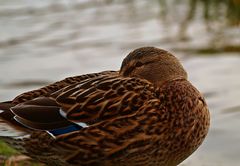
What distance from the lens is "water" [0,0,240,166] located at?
889 cm

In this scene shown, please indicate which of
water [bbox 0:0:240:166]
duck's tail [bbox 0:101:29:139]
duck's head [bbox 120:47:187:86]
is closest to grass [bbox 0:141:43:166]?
duck's tail [bbox 0:101:29:139]

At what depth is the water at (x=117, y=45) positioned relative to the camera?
889 centimetres

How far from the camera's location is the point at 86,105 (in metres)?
5.33

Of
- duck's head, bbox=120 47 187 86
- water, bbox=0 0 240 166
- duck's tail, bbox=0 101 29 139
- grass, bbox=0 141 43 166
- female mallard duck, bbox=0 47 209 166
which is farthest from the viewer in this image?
water, bbox=0 0 240 166

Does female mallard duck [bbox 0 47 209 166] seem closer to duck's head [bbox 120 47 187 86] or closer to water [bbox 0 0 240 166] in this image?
duck's head [bbox 120 47 187 86]

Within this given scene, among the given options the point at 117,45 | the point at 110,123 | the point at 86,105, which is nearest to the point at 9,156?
the point at 86,105

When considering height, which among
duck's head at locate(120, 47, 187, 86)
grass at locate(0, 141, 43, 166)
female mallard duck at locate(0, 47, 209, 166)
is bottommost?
grass at locate(0, 141, 43, 166)

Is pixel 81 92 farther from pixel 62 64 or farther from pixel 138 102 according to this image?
pixel 62 64

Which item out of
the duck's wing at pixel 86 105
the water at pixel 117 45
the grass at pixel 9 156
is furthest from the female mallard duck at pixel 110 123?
the water at pixel 117 45

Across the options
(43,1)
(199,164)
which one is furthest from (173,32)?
(199,164)

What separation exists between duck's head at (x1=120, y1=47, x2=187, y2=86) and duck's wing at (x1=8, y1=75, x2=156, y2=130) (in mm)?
184

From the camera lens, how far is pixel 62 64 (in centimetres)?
1091

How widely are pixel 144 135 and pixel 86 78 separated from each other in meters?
0.81

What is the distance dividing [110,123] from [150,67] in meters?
0.65
